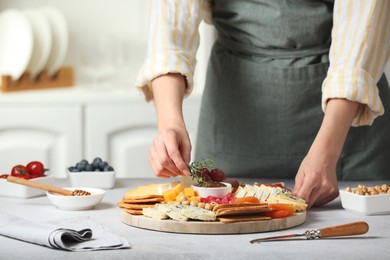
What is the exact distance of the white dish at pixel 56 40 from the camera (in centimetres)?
344

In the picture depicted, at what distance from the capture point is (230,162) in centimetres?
198

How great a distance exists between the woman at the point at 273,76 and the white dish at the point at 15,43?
1.53m

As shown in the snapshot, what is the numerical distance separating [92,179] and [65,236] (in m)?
0.57

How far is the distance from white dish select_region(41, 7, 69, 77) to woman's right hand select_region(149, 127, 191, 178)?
6.48ft

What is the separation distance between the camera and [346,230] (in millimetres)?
1214

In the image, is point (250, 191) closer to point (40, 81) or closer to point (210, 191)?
point (210, 191)

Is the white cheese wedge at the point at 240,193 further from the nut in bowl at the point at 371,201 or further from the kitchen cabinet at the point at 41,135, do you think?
the kitchen cabinet at the point at 41,135

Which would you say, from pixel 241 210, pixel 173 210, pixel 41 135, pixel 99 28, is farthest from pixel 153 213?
pixel 99 28

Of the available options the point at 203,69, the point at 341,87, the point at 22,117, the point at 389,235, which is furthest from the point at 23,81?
the point at 389,235

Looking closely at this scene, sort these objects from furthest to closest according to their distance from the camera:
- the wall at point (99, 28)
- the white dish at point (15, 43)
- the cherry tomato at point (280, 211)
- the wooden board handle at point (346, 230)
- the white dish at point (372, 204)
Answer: the wall at point (99, 28)
the white dish at point (15, 43)
the white dish at point (372, 204)
the cherry tomato at point (280, 211)
the wooden board handle at point (346, 230)

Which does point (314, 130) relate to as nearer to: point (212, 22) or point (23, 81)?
point (212, 22)

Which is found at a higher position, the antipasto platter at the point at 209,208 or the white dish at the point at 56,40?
the white dish at the point at 56,40

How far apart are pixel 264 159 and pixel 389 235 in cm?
72

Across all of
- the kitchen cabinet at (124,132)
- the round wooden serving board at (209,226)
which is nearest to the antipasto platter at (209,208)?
the round wooden serving board at (209,226)
